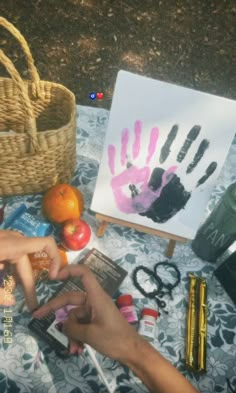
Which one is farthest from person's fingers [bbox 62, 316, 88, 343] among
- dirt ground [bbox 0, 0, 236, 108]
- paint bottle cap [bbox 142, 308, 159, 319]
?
dirt ground [bbox 0, 0, 236, 108]

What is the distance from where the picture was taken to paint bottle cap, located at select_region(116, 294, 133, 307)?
3.36 feet

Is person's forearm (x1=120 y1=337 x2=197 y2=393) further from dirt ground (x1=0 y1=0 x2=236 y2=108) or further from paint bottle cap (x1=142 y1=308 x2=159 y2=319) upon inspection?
dirt ground (x1=0 y1=0 x2=236 y2=108)

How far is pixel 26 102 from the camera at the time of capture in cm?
99

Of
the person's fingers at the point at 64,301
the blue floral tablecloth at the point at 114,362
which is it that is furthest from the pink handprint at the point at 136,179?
the person's fingers at the point at 64,301

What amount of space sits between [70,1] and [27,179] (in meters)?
2.33

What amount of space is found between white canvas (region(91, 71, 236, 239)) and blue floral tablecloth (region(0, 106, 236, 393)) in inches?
3.6

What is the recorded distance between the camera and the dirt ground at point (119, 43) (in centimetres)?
264

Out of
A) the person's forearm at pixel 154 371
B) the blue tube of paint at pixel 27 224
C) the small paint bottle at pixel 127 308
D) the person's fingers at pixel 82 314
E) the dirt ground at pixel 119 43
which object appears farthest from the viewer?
the dirt ground at pixel 119 43

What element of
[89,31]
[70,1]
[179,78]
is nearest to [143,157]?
[179,78]

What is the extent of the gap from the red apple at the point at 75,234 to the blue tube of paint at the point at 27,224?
6 centimetres

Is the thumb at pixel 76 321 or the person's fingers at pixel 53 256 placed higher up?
the person's fingers at pixel 53 256

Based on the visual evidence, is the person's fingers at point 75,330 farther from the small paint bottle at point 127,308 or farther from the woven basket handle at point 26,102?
the woven basket handle at point 26,102

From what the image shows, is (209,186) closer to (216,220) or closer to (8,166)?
(216,220)

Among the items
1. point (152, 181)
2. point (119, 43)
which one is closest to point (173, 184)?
point (152, 181)
